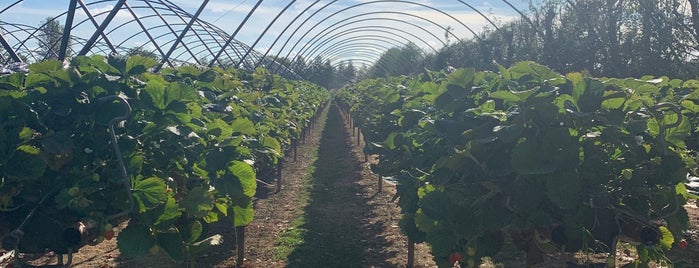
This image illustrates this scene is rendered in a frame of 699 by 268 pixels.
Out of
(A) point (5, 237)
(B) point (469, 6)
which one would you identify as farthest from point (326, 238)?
(B) point (469, 6)

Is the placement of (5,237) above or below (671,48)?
below

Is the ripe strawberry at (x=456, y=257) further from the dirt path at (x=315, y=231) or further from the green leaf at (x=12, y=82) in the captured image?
the green leaf at (x=12, y=82)

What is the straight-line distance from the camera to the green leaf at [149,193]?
2883mm

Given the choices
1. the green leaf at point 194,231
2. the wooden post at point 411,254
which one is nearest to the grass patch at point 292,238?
the wooden post at point 411,254

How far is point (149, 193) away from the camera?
9.52 ft

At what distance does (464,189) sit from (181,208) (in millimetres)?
1573

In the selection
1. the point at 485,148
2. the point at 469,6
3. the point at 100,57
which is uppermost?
the point at 469,6

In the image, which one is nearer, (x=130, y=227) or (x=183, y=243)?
(x=130, y=227)

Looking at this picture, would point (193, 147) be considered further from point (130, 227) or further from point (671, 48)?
point (671, 48)

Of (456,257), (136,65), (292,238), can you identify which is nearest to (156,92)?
(136,65)

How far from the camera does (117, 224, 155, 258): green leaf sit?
2.90m

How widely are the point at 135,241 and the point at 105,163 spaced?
17.7 inches

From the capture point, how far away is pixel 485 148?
3215 millimetres

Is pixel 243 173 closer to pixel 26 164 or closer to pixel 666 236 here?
pixel 26 164
